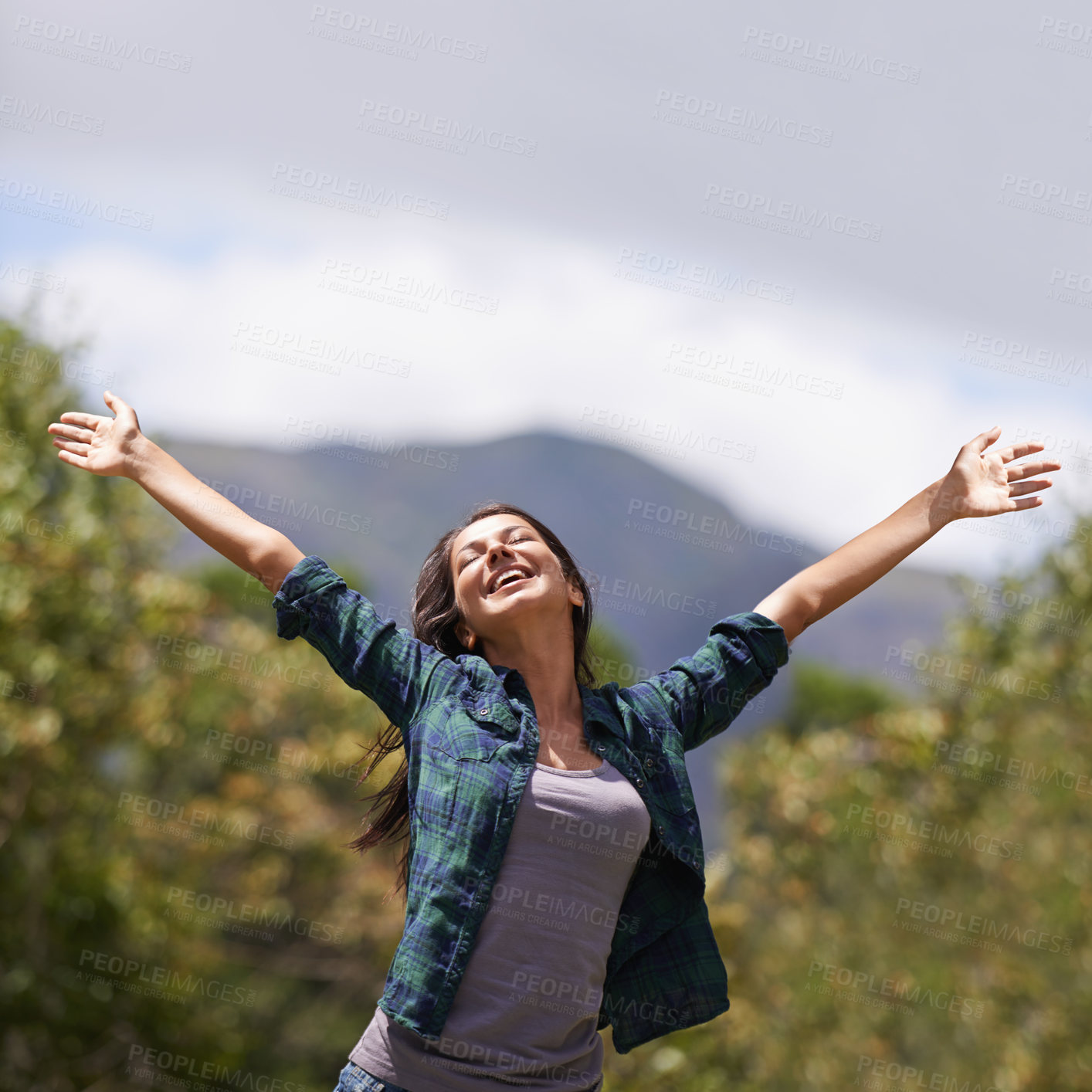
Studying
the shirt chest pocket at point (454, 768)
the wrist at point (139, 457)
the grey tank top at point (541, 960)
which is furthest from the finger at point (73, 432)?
the grey tank top at point (541, 960)

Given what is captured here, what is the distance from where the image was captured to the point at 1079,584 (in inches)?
195

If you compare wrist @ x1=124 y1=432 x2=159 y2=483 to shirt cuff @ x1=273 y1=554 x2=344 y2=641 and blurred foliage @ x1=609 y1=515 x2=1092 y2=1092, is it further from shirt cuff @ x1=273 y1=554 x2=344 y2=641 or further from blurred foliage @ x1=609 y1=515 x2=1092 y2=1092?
blurred foliage @ x1=609 y1=515 x2=1092 y2=1092

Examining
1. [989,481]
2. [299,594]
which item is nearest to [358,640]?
[299,594]

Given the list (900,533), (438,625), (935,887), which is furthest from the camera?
(935,887)

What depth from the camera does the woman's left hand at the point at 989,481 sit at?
6.95ft

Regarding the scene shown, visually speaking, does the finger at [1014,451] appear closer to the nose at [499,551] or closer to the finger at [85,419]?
the nose at [499,551]

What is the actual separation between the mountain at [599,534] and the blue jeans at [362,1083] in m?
0.81

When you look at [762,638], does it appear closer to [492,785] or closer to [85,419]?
[492,785]

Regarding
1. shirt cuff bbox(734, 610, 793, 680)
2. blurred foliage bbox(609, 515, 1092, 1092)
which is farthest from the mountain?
shirt cuff bbox(734, 610, 793, 680)

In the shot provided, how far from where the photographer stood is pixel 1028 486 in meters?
2.15

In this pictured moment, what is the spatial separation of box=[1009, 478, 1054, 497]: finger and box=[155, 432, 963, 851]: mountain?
0.97m

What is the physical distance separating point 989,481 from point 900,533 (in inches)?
9.0

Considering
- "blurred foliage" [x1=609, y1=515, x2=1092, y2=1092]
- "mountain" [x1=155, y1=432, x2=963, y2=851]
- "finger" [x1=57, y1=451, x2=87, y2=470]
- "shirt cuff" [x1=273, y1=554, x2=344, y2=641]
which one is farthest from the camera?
"blurred foliage" [x1=609, y1=515, x2=1092, y2=1092]

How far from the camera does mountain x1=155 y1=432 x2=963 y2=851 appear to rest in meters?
4.63
